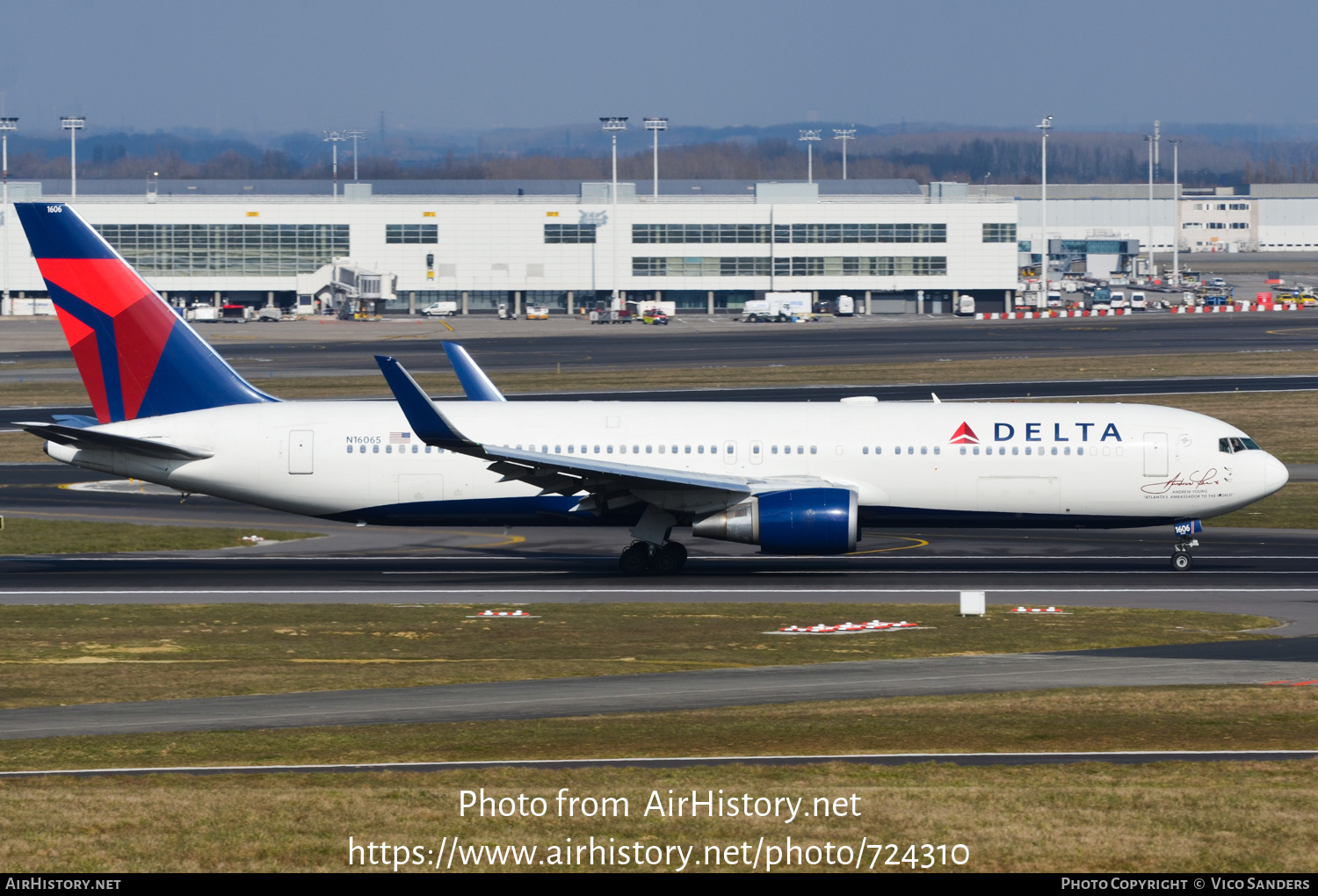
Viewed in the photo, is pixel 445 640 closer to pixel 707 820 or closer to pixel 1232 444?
pixel 707 820

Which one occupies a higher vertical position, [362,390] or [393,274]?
[393,274]

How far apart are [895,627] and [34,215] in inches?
983

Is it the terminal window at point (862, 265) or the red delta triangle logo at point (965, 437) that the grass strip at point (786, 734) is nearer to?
the red delta triangle logo at point (965, 437)

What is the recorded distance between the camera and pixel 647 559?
40000 mm

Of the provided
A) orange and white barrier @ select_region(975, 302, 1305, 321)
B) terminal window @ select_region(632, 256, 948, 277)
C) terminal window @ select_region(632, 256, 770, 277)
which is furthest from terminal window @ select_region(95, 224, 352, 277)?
orange and white barrier @ select_region(975, 302, 1305, 321)

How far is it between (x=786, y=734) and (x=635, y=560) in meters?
19.3

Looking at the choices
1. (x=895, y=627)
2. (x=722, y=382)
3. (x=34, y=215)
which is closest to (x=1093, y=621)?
(x=895, y=627)

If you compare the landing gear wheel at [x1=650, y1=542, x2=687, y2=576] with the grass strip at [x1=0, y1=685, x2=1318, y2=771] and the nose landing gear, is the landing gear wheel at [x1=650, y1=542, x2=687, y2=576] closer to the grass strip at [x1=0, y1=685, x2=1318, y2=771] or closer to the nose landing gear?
the nose landing gear

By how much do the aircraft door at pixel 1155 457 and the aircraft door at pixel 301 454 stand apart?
22.4m

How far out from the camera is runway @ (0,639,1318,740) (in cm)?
2238

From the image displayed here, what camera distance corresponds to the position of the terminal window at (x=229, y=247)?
547ft

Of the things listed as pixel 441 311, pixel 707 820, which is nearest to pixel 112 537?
pixel 707 820

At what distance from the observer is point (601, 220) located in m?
174

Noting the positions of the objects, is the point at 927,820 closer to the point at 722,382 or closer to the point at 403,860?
the point at 403,860
